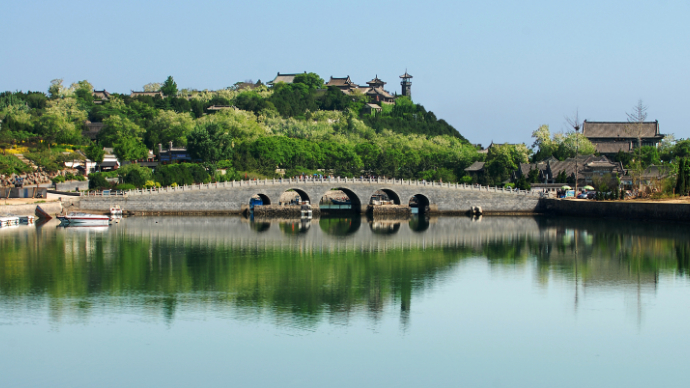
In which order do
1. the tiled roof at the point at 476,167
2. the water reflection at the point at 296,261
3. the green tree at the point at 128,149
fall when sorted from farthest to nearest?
the tiled roof at the point at 476,167 → the green tree at the point at 128,149 → the water reflection at the point at 296,261

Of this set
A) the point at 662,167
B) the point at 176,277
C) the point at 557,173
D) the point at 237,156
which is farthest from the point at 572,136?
the point at 176,277

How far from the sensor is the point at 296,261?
38.6 m

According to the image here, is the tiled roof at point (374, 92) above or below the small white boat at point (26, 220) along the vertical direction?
above

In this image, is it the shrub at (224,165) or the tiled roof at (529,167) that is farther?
the tiled roof at (529,167)

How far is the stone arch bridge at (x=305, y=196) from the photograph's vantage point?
66.1 m

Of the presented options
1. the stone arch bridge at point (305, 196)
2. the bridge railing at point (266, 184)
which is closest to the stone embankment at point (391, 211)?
the stone arch bridge at point (305, 196)

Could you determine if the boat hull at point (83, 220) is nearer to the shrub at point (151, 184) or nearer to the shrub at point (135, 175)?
the shrub at point (135, 175)

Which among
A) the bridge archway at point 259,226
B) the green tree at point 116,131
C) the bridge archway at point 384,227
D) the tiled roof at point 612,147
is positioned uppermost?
the green tree at point 116,131

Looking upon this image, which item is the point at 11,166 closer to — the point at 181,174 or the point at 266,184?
the point at 181,174

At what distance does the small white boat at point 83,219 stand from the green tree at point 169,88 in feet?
294

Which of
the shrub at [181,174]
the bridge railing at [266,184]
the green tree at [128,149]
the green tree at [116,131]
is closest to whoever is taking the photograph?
the bridge railing at [266,184]

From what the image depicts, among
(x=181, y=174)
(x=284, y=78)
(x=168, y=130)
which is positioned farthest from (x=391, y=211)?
(x=284, y=78)

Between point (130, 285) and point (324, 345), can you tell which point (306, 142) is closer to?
point (130, 285)

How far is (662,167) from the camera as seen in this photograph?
7638cm
